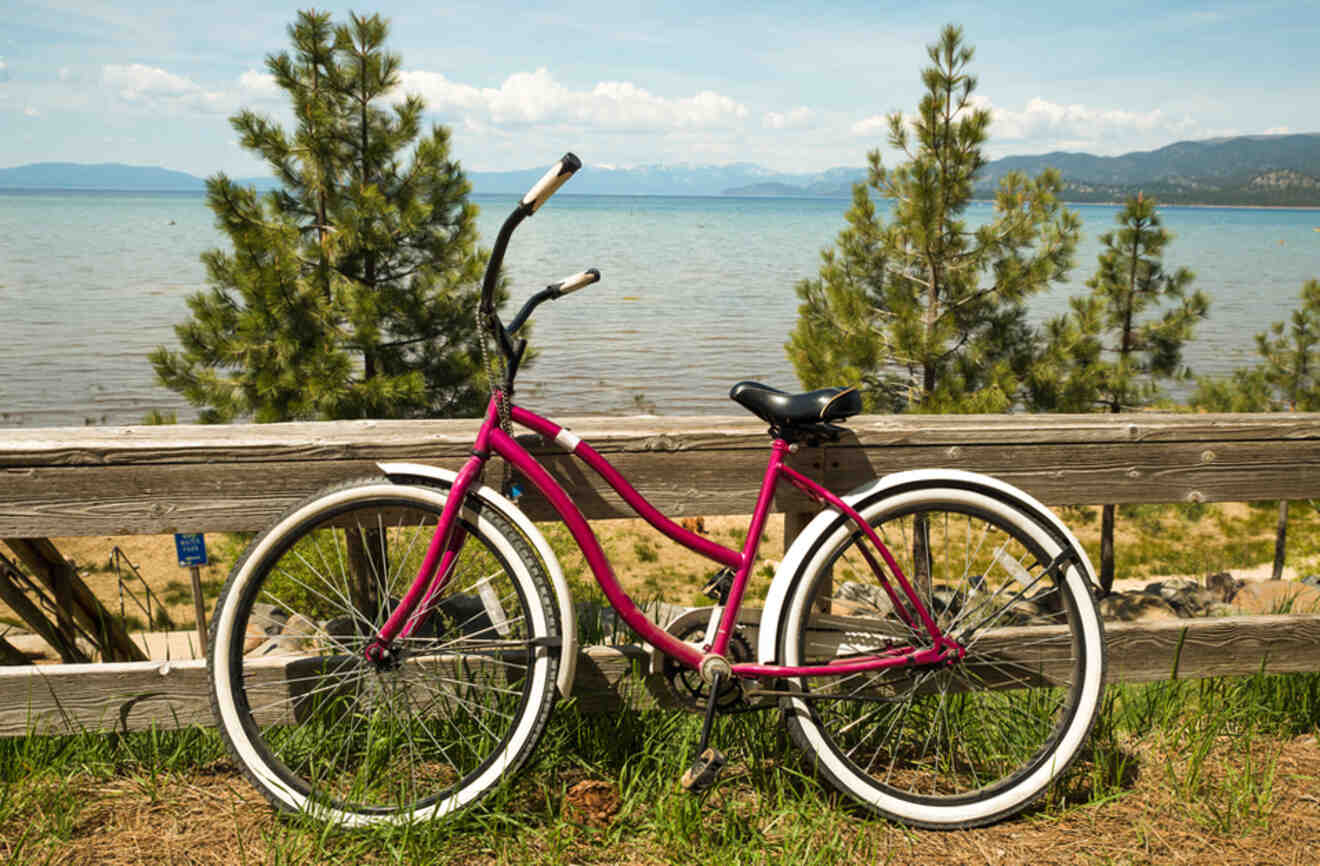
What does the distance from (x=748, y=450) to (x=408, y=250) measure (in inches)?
269

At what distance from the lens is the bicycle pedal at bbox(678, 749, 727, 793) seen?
2.26m

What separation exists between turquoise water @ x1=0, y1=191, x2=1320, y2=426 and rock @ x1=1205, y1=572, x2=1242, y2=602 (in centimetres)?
375

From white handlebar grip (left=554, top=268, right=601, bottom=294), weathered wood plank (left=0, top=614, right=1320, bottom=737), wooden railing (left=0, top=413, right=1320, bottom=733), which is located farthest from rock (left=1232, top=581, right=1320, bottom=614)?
white handlebar grip (left=554, top=268, right=601, bottom=294)

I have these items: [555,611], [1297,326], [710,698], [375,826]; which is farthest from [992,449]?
[1297,326]

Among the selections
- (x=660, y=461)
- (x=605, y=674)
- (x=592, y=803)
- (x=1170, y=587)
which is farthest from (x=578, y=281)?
(x=1170, y=587)

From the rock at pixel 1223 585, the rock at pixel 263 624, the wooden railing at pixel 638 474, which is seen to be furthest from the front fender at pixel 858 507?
the rock at pixel 1223 585

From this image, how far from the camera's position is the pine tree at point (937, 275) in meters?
9.76

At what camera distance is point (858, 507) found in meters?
2.49

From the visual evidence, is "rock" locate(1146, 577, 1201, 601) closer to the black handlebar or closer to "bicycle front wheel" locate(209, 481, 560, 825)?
"bicycle front wheel" locate(209, 481, 560, 825)

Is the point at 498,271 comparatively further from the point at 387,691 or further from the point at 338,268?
the point at 338,268

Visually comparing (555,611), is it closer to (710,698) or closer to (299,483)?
(710,698)

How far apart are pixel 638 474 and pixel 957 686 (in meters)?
1.09

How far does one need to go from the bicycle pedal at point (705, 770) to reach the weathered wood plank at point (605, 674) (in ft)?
1.19

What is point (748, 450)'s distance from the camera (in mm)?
2615
